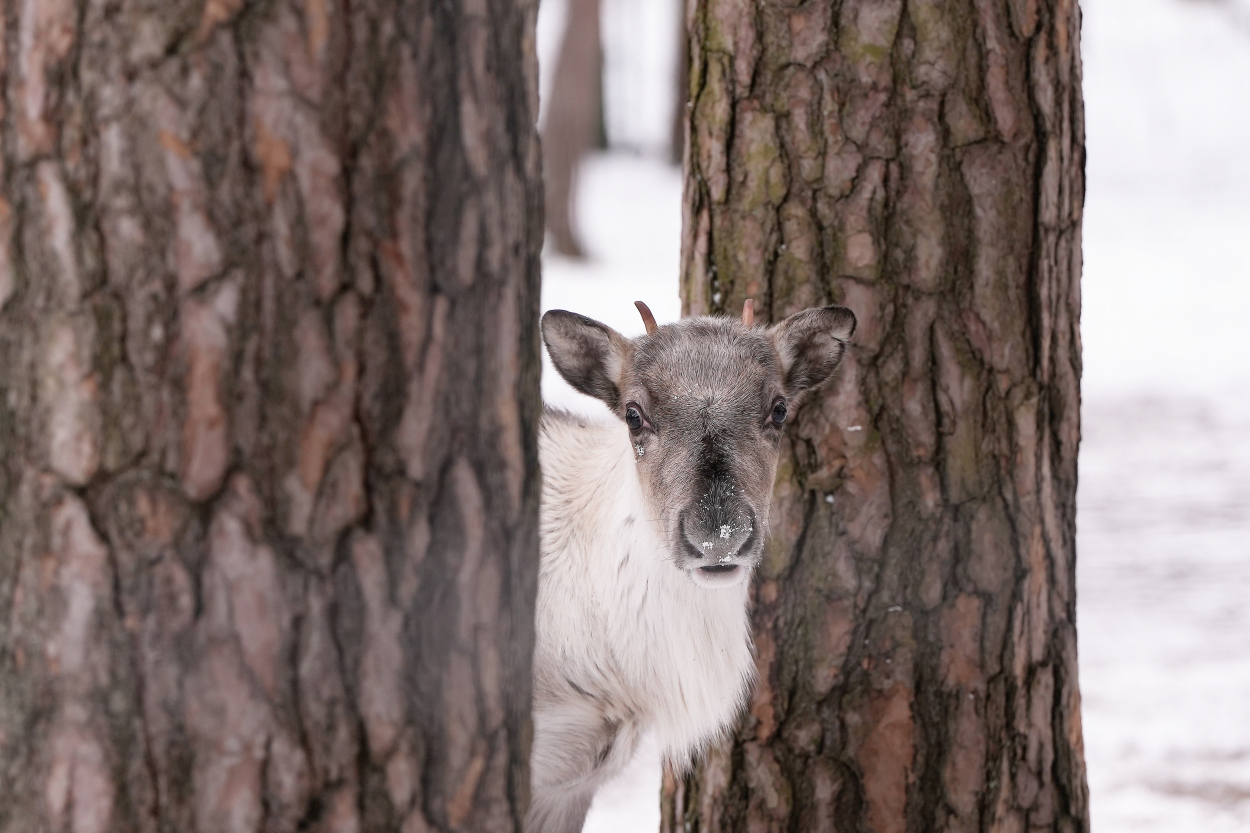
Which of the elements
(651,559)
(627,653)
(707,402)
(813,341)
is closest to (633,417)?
(707,402)

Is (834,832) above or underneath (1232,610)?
underneath

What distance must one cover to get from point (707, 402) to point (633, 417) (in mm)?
226

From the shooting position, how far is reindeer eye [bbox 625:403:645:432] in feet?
12.1

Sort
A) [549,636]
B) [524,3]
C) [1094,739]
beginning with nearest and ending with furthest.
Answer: [524,3], [549,636], [1094,739]

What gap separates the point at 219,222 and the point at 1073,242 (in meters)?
2.60

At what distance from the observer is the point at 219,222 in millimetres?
1734

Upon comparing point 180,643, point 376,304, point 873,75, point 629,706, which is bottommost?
point 629,706

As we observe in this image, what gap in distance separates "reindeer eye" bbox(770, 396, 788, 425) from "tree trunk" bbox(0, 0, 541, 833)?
1.81 metres

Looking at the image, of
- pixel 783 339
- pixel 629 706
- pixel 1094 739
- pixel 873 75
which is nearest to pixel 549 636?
pixel 629 706

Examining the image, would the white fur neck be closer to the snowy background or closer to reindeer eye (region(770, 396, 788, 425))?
reindeer eye (region(770, 396, 788, 425))

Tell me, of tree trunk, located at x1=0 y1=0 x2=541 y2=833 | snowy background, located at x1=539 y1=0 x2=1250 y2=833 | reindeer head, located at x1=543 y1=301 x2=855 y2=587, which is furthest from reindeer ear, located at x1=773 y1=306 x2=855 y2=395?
snowy background, located at x1=539 y1=0 x2=1250 y2=833

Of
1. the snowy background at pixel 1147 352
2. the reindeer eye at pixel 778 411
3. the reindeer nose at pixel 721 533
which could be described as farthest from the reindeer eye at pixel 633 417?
the snowy background at pixel 1147 352

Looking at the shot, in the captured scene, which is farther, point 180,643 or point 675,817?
point 675,817

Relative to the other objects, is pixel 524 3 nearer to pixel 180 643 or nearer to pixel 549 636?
pixel 180 643
